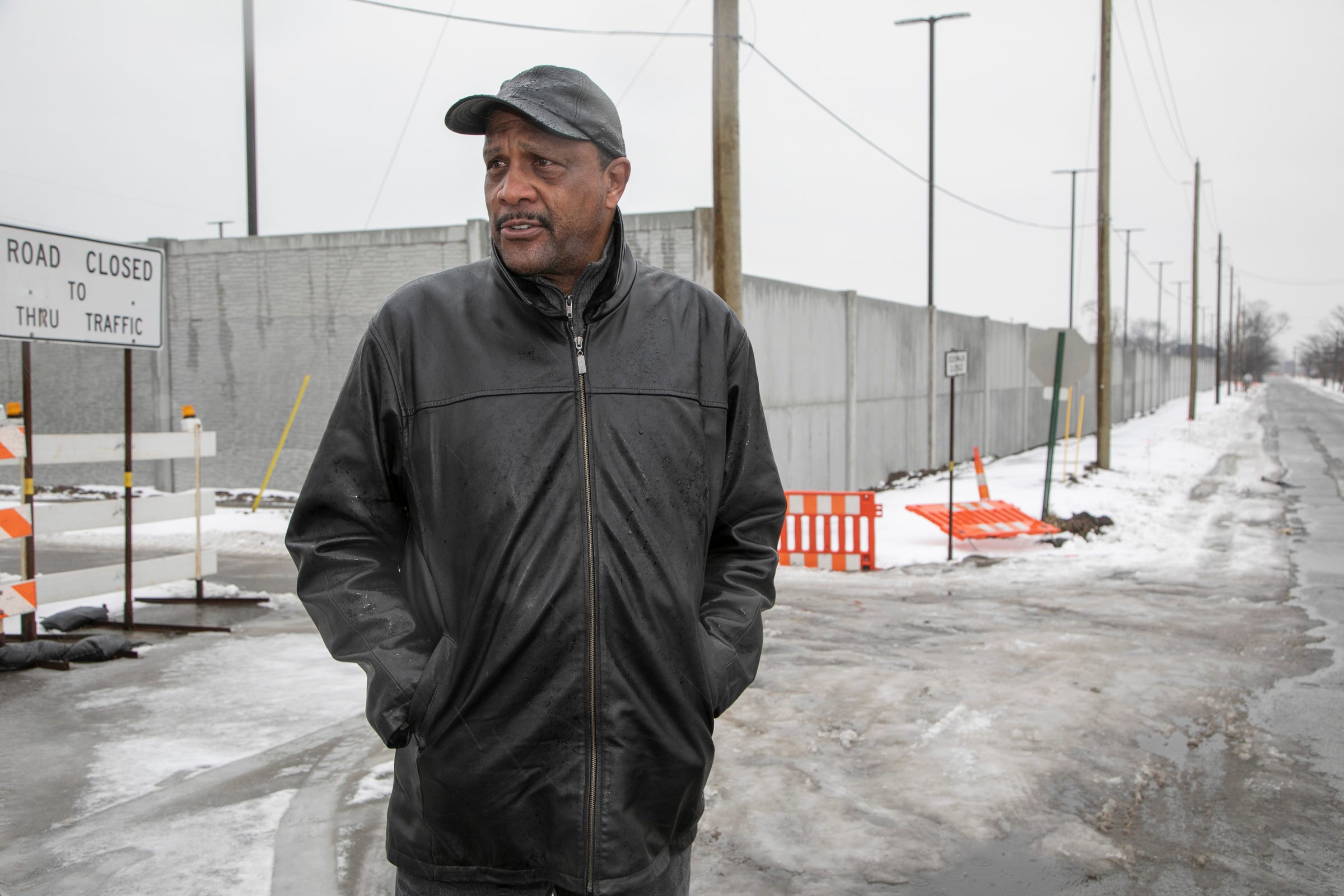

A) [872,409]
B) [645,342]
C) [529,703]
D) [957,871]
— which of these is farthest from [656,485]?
[872,409]

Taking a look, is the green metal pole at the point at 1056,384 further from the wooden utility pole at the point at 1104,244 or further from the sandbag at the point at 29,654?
the sandbag at the point at 29,654

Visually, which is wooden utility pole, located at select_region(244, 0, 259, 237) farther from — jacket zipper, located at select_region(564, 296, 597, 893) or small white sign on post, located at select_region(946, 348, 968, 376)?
jacket zipper, located at select_region(564, 296, 597, 893)

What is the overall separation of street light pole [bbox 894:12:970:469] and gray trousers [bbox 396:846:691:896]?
69.1 feet

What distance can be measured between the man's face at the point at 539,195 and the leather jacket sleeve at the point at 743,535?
1.35ft

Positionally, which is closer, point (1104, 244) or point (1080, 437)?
point (1104, 244)

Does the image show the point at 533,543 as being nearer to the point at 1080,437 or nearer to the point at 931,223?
the point at 931,223

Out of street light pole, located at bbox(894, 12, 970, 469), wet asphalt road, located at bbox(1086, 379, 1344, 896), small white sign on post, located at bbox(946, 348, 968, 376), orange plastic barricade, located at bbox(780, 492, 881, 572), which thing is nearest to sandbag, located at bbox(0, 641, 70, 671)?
wet asphalt road, located at bbox(1086, 379, 1344, 896)

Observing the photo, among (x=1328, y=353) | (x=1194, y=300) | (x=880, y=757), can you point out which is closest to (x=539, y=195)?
(x=880, y=757)

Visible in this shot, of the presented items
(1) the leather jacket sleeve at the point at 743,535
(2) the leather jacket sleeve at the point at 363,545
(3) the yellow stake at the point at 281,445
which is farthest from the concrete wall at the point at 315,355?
(2) the leather jacket sleeve at the point at 363,545

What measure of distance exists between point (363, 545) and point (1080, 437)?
90.8ft

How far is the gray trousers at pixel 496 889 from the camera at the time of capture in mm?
1994

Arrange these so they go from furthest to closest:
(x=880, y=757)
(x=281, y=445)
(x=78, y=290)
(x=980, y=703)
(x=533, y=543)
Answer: (x=281, y=445) → (x=78, y=290) → (x=980, y=703) → (x=880, y=757) → (x=533, y=543)

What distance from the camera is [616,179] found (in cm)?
224

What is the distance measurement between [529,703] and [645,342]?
705 millimetres
